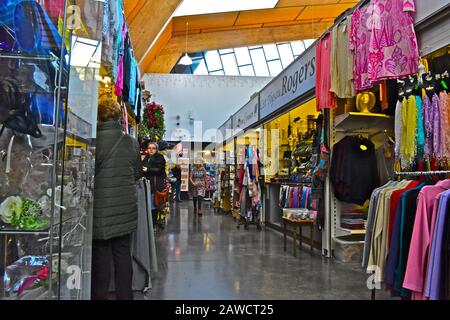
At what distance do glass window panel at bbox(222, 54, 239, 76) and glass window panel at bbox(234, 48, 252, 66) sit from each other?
23cm

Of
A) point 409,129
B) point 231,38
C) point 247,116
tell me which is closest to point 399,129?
point 409,129

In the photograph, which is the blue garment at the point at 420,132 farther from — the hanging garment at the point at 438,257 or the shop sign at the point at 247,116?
the shop sign at the point at 247,116

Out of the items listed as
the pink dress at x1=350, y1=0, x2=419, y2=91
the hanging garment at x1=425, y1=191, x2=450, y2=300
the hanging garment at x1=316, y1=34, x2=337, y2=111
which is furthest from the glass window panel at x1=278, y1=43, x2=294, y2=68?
the hanging garment at x1=425, y1=191, x2=450, y2=300

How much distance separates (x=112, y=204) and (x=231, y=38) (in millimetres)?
12371

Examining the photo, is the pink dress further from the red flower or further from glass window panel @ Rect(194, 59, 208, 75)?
glass window panel @ Rect(194, 59, 208, 75)

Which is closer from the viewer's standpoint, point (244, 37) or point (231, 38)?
point (231, 38)

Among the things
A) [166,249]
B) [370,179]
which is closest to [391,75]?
[370,179]

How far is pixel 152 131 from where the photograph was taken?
706cm

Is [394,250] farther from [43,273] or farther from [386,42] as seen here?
[43,273]

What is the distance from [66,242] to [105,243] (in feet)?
1.44

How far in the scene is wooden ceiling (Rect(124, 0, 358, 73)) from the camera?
12.3 m

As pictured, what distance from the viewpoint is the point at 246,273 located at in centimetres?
405
